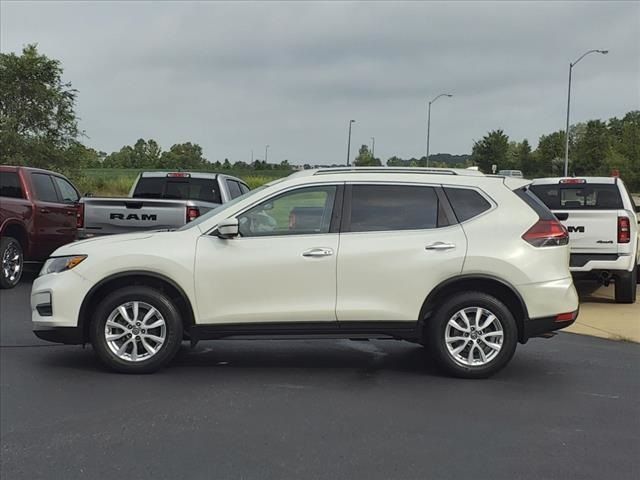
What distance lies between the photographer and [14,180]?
10.6 metres

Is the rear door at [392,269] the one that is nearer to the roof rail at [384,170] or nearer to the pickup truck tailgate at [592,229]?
the roof rail at [384,170]

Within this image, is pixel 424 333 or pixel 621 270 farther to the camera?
pixel 621 270

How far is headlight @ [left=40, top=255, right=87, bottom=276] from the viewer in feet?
18.4

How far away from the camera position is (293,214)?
5.73 meters

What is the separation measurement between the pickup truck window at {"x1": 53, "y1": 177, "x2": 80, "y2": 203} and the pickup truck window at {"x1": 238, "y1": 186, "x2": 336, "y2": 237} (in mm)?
7208

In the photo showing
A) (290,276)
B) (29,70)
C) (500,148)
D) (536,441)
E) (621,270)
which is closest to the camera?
(536,441)

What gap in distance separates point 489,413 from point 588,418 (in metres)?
0.70

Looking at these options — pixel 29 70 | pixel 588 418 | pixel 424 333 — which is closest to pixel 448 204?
pixel 424 333

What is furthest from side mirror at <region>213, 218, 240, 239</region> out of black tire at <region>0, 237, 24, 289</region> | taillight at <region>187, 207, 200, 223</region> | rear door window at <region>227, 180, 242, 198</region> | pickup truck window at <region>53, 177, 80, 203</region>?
pickup truck window at <region>53, 177, 80, 203</region>

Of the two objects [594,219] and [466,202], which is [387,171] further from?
[594,219]

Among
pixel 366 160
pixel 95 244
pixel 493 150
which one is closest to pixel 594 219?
pixel 95 244

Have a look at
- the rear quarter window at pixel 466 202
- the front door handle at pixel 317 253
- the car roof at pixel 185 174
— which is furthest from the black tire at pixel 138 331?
the car roof at pixel 185 174

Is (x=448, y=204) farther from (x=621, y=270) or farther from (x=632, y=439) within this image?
(x=621, y=270)

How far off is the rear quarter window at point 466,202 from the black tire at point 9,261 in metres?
7.37
